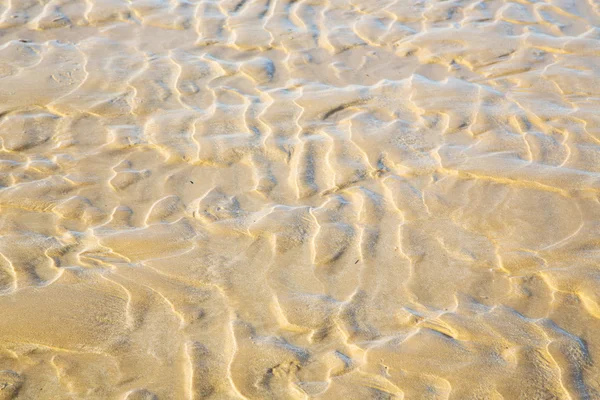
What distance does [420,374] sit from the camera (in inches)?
83.0

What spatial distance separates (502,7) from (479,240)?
3.28m

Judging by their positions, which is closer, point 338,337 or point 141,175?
point 338,337

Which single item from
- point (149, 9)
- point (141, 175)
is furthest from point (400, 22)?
point (141, 175)

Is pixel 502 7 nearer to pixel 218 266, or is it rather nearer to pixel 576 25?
pixel 576 25

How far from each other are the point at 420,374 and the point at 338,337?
317mm

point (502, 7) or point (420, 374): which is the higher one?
point (420, 374)

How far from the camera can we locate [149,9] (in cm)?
528

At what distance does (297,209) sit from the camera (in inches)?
117

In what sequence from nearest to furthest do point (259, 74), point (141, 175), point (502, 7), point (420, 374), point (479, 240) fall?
point (420, 374), point (479, 240), point (141, 175), point (259, 74), point (502, 7)

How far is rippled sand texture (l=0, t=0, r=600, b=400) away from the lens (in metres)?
2.16

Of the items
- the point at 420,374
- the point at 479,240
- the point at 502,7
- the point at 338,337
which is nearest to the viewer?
the point at 420,374

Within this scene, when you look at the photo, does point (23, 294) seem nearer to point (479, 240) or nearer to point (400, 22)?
point (479, 240)

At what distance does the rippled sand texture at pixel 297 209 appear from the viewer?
2.16 metres

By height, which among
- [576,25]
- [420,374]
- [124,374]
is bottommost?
[576,25]
